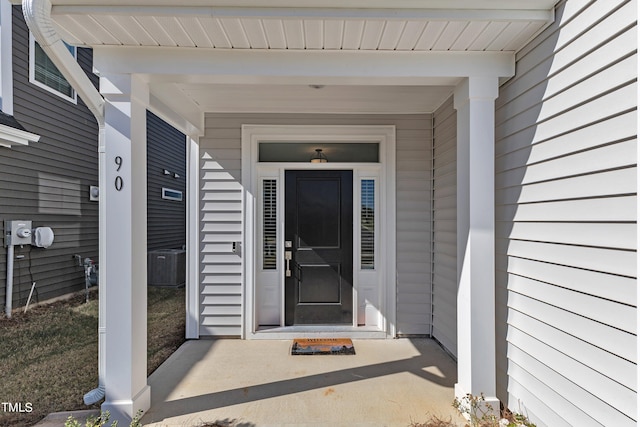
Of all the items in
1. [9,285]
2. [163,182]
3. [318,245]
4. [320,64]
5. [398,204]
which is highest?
[320,64]

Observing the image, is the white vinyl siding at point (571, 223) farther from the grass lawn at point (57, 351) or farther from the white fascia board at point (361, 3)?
the grass lawn at point (57, 351)

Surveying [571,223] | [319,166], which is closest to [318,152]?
[319,166]

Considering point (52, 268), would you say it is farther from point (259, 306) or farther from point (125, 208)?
point (125, 208)

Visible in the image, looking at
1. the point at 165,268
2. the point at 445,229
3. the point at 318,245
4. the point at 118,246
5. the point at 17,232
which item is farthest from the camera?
the point at 165,268

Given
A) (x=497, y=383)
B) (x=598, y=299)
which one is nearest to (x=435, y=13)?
(x=598, y=299)

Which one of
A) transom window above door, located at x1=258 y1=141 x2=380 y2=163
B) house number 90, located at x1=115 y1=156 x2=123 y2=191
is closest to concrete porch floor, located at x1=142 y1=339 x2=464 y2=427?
house number 90, located at x1=115 y1=156 x2=123 y2=191

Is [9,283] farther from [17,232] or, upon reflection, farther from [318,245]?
[318,245]

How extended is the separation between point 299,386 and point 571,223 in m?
2.16

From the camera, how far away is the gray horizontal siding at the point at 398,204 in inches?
149

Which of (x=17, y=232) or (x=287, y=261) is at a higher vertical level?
(x=17, y=232)

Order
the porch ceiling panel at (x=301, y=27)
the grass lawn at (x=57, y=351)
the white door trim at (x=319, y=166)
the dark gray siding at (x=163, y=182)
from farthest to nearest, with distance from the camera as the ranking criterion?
1. the dark gray siding at (x=163, y=182)
2. the white door trim at (x=319, y=166)
3. the grass lawn at (x=57, y=351)
4. the porch ceiling panel at (x=301, y=27)

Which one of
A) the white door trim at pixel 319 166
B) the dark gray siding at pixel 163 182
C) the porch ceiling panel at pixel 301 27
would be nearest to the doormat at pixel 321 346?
the white door trim at pixel 319 166

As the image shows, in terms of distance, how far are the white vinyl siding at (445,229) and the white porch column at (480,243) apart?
0.88m

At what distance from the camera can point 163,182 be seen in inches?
336
